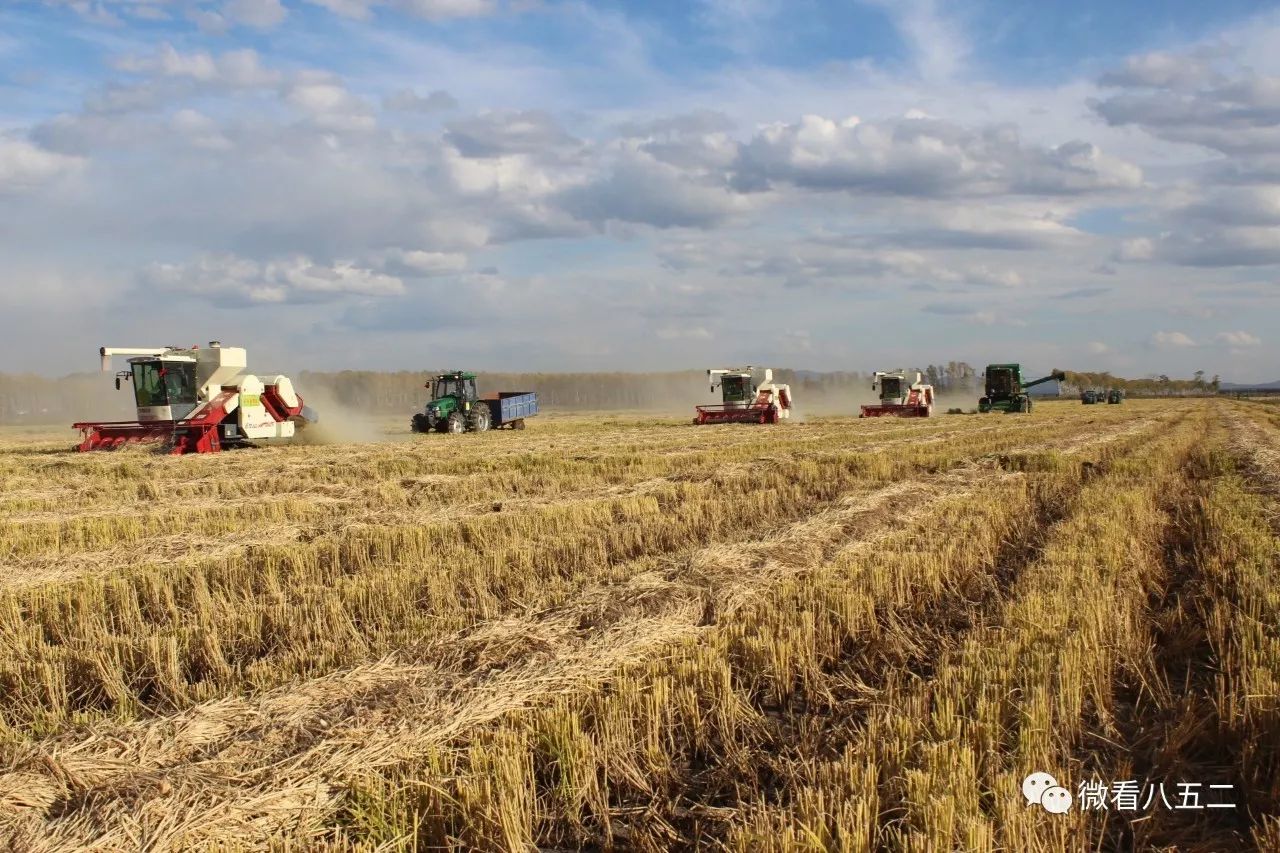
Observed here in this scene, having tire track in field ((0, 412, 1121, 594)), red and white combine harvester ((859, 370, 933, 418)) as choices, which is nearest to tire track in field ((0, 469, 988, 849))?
tire track in field ((0, 412, 1121, 594))

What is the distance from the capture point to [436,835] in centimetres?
345

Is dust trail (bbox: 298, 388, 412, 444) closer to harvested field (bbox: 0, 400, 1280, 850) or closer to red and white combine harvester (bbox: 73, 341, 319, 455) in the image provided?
red and white combine harvester (bbox: 73, 341, 319, 455)

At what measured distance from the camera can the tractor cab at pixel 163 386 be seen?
909 inches

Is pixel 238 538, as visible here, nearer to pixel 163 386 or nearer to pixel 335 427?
pixel 163 386

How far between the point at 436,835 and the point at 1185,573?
5926 millimetres

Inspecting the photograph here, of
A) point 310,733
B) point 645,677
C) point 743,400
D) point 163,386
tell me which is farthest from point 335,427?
point 310,733

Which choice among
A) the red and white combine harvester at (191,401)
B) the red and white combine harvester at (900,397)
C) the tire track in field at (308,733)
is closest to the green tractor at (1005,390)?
the red and white combine harvester at (900,397)

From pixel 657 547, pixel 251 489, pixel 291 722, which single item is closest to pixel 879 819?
pixel 291 722

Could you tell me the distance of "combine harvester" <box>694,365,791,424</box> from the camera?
3606 centimetres

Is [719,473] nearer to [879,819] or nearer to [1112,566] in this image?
[1112,566]

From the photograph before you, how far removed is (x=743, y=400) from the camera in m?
37.0

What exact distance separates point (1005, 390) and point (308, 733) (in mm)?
47702

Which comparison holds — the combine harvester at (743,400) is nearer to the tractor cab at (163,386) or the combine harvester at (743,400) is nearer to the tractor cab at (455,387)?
the tractor cab at (455,387)

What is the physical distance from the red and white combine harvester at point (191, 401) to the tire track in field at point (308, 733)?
18876mm
